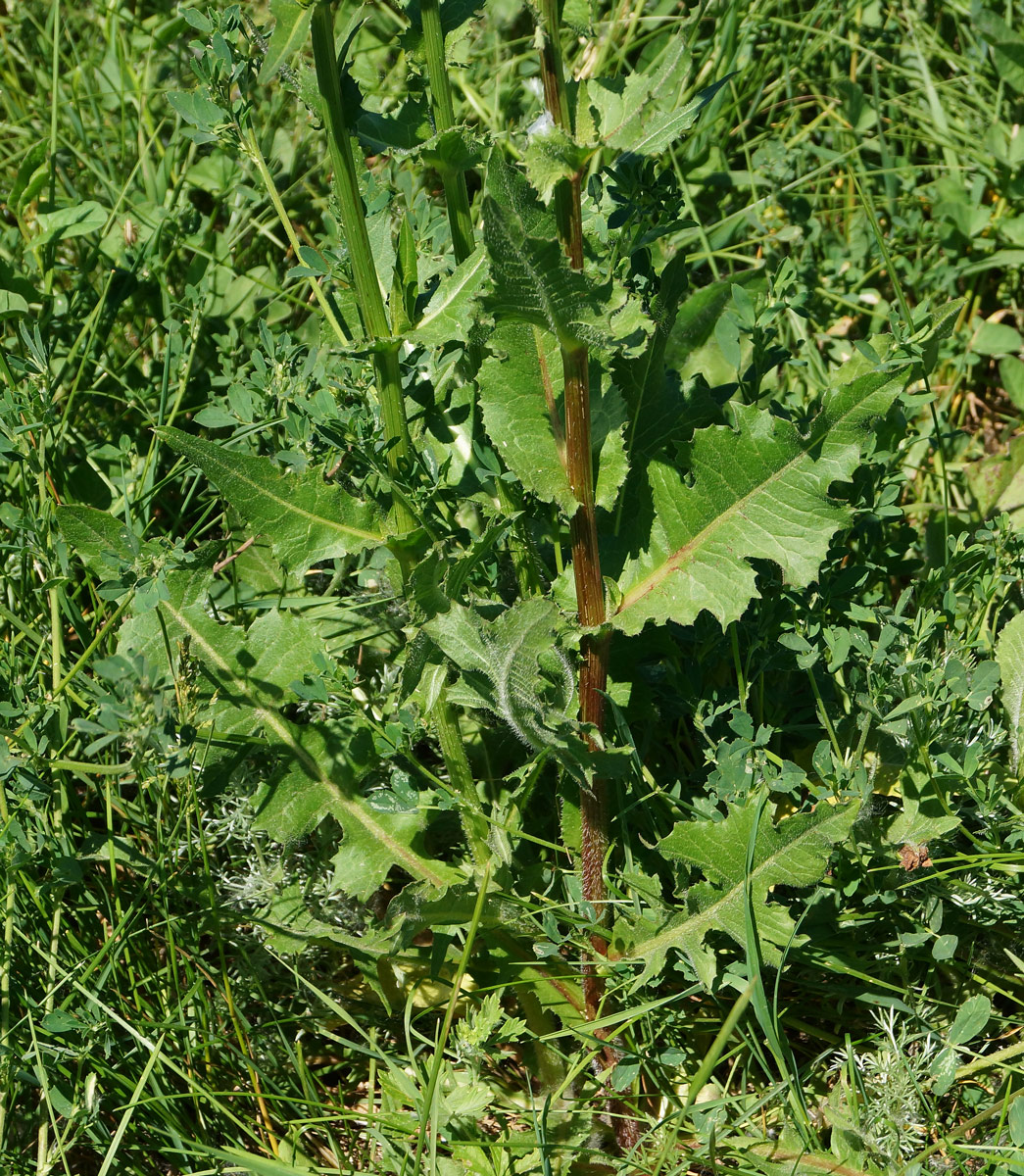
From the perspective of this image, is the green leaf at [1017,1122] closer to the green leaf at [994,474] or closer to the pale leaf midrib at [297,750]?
the pale leaf midrib at [297,750]

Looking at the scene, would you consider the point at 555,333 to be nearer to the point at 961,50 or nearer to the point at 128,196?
the point at 128,196

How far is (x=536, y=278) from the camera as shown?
1677 millimetres

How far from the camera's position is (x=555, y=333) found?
177cm

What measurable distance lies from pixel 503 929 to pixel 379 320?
1.14 metres

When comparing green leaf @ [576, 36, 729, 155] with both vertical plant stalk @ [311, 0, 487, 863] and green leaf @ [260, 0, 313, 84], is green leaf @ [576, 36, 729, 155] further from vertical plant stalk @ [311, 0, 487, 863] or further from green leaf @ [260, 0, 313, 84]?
green leaf @ [260, 0, 313, 84]

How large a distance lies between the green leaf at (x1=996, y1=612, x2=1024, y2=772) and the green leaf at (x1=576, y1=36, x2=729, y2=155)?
125 centimetres

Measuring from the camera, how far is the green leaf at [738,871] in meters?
1.94

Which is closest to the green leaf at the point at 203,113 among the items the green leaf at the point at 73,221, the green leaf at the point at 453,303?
the green leaf at the point at 453,303

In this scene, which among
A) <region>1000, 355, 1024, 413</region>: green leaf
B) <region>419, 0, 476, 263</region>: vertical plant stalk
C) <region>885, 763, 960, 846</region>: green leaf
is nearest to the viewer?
<region>419, 0, 476, 263</region>: vertical plant stalk

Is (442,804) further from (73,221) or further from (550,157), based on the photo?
(73,221)

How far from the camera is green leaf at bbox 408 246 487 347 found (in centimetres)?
189

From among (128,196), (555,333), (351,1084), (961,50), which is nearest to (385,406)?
(555,333)

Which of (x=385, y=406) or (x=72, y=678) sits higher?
(x=385, y=406)

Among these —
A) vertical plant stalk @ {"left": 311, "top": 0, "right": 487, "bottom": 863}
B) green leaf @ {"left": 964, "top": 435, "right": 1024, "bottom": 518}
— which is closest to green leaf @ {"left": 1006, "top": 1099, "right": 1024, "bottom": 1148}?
vertical plant stalk @ {"left": 311, "top": 0, "right": 487, "bottom": 863}
